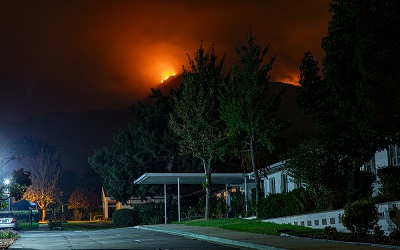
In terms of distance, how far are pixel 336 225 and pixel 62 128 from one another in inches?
6779

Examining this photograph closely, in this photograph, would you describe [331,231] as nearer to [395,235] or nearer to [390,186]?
[390,186]

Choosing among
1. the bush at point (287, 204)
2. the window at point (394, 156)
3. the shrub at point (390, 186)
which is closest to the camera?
the shrub at point (390, 186)

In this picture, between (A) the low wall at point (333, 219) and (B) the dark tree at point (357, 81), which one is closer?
(B) the dark tree at point (357, 81)

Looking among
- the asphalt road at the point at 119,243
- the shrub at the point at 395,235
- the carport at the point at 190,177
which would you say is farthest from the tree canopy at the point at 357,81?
the carport at the point at 190,177

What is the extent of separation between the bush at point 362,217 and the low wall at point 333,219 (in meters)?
0.36

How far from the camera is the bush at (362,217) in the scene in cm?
2145

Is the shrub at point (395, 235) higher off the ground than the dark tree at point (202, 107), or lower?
lower

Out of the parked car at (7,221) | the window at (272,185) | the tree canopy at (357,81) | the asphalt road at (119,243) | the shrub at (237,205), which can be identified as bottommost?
the asphalt road at (119,243)

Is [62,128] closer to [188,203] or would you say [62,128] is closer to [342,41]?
[188,203]

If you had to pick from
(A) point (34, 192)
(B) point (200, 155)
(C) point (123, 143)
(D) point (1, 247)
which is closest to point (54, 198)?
(A) point (34, 192)

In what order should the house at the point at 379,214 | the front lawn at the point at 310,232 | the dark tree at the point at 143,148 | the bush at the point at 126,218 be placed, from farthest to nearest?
the dark tree at the point at 143,148, the bush at the point at 126,218, the house at the point at 379,214, the front lawn at the point at 310,232

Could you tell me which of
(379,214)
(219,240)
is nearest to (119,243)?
(219,240)

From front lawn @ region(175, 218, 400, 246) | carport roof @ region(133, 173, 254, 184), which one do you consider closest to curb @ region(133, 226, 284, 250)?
front lawn @ region(175, 218, 400, 246)

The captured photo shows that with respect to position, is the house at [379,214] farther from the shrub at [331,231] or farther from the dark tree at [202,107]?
→ the dark tree at [202,107]
